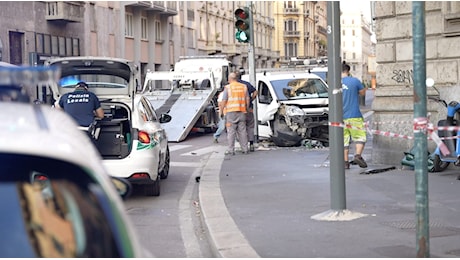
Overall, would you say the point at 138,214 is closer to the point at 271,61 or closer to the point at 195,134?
the point at 195,134

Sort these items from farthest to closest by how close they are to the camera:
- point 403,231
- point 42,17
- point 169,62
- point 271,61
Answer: point 271,61 < point 169,62 < point 42,17 < point 403,231

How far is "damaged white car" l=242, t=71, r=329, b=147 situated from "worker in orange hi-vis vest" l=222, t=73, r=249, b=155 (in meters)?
1.98

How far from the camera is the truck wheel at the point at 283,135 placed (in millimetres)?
18266

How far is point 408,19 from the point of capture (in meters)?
12.8

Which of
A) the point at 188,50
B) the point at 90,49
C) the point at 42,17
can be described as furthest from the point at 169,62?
the point at 42,17

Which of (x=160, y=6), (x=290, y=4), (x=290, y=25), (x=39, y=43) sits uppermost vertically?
(x=290, y=4)

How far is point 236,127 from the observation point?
54.2ft

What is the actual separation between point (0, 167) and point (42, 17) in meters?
35.5

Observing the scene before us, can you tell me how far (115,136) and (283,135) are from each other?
318 inches

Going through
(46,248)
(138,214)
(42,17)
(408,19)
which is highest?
(42,17)

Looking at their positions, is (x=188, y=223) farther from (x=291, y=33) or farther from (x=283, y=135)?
(x=291, y=33)

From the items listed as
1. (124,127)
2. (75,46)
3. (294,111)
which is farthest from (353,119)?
(75,46)

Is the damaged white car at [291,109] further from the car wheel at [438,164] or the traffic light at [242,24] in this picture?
the car wheel at [438,164]

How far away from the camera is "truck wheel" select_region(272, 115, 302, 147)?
59.9ft
